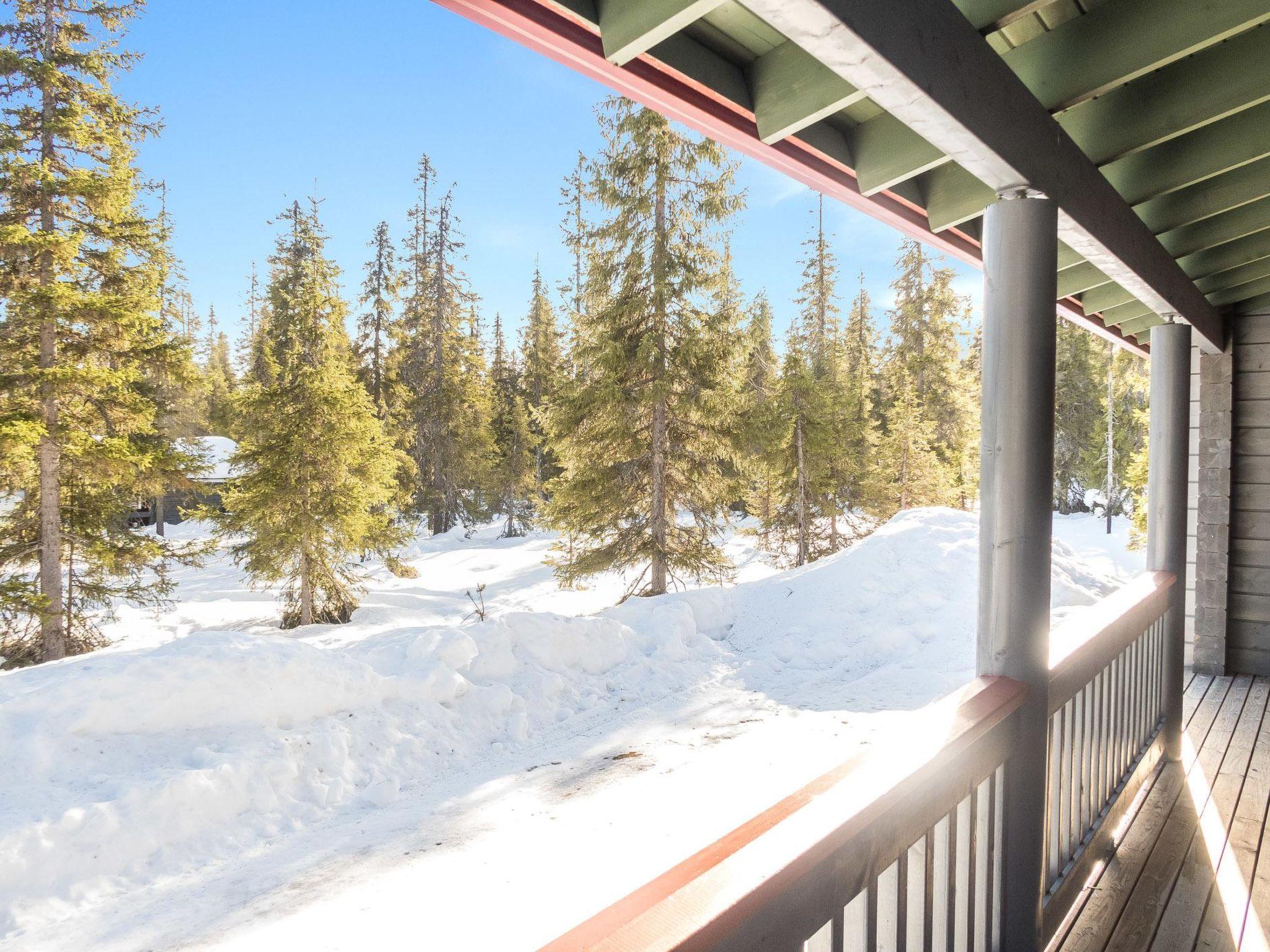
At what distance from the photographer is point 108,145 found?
31.5ft

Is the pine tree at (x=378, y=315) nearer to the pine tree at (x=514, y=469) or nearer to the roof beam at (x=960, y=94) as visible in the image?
the pine tree at (x=514, y=469)

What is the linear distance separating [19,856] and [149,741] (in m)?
1.03

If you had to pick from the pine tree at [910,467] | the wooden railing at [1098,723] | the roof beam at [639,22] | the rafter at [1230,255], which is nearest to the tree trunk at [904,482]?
the pine tree at [910,467]

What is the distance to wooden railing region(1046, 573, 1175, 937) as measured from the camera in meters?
2.40

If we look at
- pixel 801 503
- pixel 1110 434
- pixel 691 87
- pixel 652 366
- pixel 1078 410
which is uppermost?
pixel 1078 410

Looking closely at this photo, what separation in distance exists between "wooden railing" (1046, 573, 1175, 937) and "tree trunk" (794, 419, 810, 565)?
1051cm

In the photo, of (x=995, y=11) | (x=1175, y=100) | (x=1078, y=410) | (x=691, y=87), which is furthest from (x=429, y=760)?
(x=1078, y=410)

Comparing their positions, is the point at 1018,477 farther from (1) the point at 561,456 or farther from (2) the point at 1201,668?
(1) the point at 561,456

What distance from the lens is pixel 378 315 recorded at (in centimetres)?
2053

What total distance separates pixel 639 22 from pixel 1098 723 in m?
2.99

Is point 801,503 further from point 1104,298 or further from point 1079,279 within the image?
point 1079,279

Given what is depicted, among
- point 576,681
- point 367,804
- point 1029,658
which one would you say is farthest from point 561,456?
point 1029,658

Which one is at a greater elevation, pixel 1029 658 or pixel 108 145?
pixel 108 145

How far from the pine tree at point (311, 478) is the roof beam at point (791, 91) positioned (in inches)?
407
